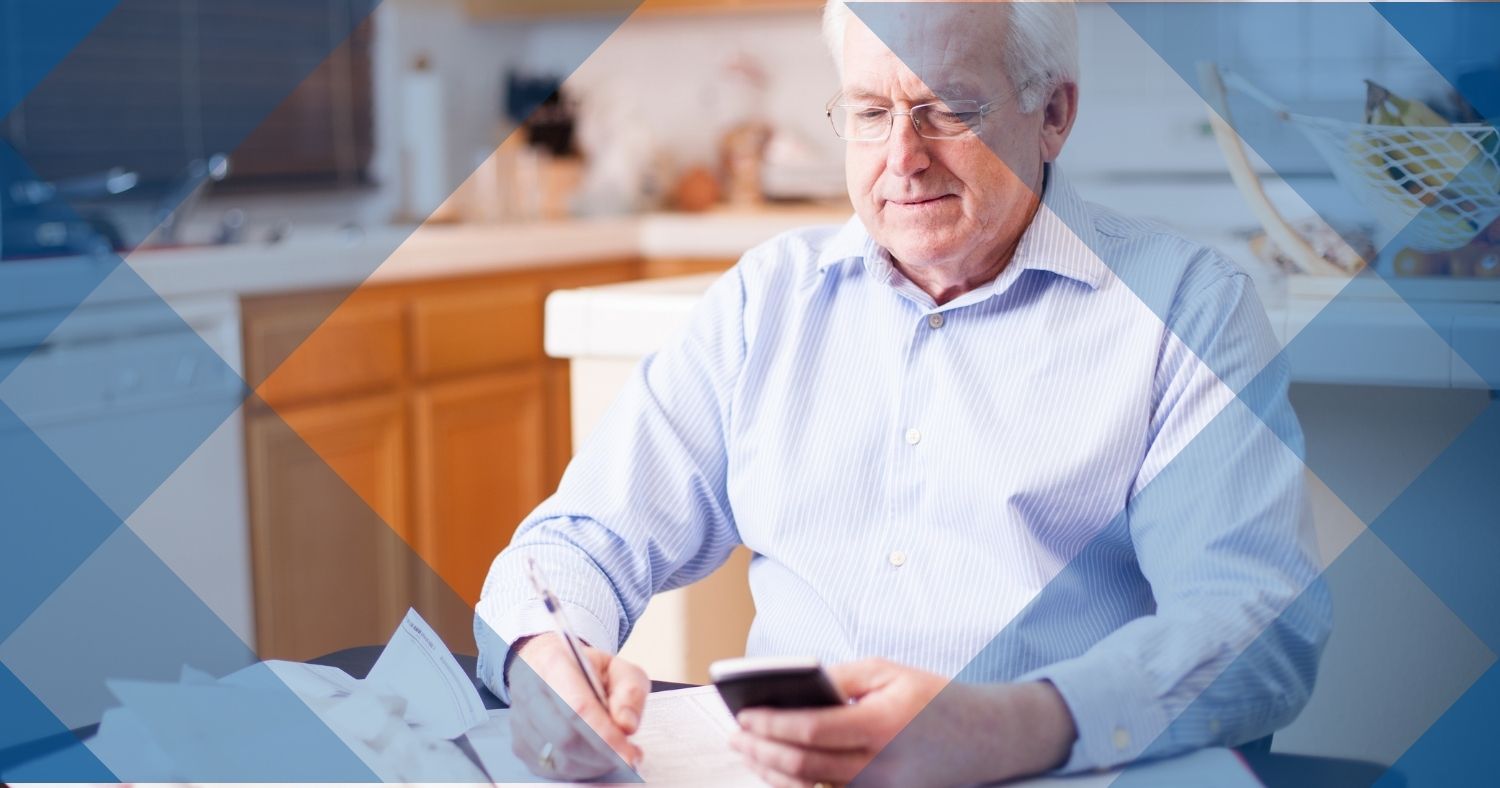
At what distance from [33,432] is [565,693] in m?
1.50

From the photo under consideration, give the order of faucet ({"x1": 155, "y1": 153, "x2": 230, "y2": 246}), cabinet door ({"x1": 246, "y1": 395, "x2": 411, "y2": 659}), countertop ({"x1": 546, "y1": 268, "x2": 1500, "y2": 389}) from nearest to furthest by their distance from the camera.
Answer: countertop ({"x1": 546, "y1": 268, "x2": 1500, "y2": 389}) → cabinet door ({"x1": 246, "y1": 395, "x2": 411, "y2": 659}) → faucet ({"x1": 155, "y1": 153, "x2": 230, "y2": 246})

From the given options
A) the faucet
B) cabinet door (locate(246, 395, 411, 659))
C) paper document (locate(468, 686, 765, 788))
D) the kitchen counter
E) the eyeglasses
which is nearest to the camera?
paper document (locate(468, 686, 765, 788))

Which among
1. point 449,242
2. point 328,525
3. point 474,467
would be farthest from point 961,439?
point 474,467

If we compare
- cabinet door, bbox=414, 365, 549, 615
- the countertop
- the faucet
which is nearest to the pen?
the countertop

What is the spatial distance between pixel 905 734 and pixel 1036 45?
0.57m

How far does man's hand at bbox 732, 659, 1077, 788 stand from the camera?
82 centimetres

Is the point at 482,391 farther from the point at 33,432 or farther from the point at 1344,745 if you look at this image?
the point at 1344,745

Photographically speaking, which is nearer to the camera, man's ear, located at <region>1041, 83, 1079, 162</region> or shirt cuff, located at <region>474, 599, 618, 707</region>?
shirt cuff, located at <region>474, 599, 618, 707</region>

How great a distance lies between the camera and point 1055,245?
1198 mm

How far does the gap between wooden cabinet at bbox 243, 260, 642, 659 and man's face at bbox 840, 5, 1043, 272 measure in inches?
62.5

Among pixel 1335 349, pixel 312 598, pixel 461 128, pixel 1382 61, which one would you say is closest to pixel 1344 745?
pixel 1335 349

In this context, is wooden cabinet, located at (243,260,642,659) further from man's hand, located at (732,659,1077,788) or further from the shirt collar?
man's hand, located at (732,659,1077,788)

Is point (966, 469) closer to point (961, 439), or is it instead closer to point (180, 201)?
point (961, 439)

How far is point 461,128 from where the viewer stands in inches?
153
